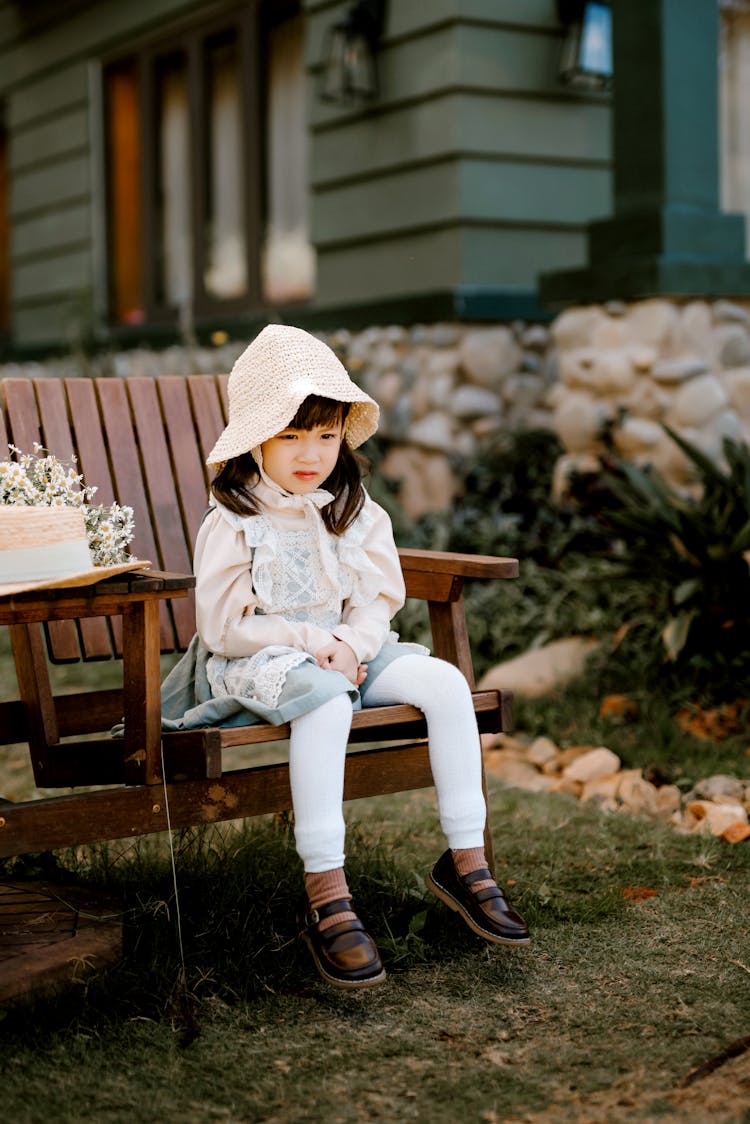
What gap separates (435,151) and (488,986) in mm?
4564

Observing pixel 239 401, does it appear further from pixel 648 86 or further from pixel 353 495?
pixel 648 86

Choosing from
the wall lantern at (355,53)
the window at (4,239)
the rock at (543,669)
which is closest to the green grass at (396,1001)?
the rock at (543,669)

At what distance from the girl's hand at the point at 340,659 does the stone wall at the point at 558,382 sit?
2.87 metres

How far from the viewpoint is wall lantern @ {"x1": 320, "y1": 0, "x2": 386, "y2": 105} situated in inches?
255

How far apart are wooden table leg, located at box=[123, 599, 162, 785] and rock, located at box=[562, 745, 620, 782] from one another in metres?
1.87

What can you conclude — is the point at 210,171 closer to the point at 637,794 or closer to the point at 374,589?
the point at 637,794

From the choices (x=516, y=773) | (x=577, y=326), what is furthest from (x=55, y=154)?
(x=516, y=773)

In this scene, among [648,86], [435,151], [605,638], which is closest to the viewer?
[605,638]

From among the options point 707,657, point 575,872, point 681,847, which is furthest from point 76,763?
point 707,657

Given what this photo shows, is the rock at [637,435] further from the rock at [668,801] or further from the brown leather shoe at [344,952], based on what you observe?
the brown leather shoe at [344,952]

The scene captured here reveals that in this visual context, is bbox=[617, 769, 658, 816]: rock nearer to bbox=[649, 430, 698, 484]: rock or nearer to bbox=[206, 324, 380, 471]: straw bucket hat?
bbox=[206, 324, 380, 471]: straw bucket hat

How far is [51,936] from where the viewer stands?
2.62 meters

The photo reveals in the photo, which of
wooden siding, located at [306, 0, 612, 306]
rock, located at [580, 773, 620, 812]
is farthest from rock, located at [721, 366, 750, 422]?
rock, located at [580, 773, 620, 812]

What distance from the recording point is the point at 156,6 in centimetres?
825
